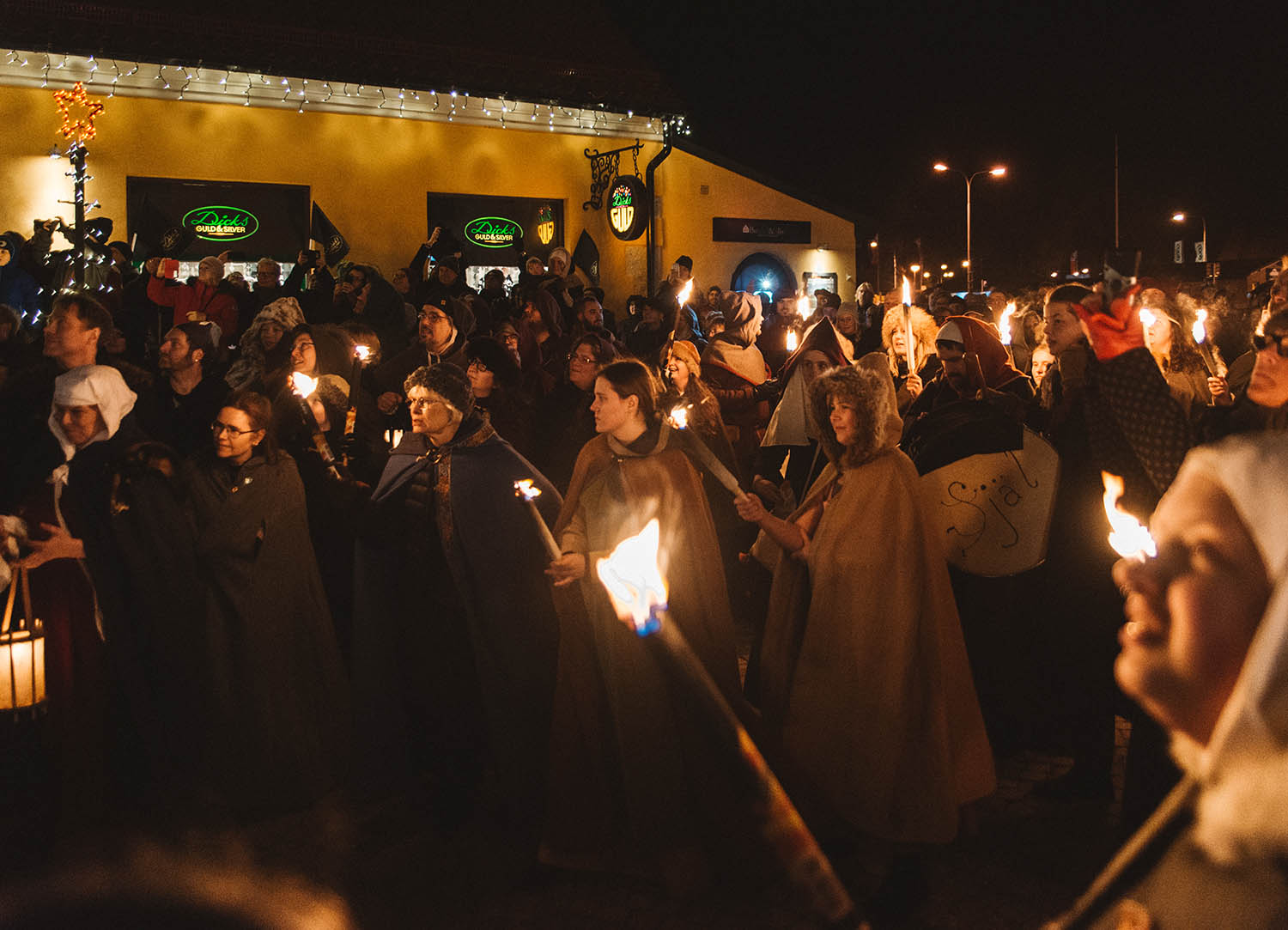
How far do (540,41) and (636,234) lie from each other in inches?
168

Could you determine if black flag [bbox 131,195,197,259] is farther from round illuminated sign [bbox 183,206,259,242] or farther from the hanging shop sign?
the hanging shop sign

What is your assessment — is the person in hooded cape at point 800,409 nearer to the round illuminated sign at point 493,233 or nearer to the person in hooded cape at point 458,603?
the person in hooded cape at point 458,603

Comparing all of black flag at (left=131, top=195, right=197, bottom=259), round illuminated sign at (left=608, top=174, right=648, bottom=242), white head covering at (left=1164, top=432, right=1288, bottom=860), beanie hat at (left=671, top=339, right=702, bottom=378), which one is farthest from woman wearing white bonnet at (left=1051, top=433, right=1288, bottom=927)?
round illuminated sign at (left=608, top=174, right=648, bottom=242)

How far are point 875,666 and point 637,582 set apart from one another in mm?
1859

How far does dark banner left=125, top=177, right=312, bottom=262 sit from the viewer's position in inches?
677

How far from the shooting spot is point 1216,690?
4.94 feet

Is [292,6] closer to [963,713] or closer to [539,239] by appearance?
[539,239]

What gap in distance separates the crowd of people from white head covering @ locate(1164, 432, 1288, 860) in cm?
223

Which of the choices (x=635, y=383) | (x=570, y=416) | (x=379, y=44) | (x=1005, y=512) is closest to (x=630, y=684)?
(x=635, y=383)

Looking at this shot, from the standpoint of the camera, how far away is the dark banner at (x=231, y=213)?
17.2m

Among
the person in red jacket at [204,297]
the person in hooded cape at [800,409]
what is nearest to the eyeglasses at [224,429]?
the person in hooded cape at [800,409]

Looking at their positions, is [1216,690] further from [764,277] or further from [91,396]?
[764,277]

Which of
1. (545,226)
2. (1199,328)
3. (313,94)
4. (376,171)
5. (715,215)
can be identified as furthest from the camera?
(715,215)

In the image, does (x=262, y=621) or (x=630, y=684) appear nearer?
(x=630, y=684)
